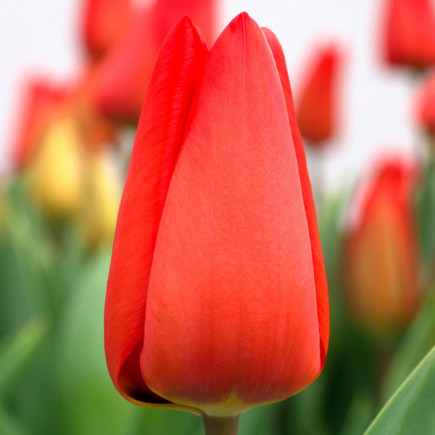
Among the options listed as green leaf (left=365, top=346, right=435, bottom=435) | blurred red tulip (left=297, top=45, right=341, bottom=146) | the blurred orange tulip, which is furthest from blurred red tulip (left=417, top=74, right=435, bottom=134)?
green leaf (left=365, top=346, right=435, bottom=435)

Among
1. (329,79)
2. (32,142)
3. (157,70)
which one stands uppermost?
(157,70)

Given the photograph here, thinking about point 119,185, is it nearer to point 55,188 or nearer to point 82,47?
point 55,188

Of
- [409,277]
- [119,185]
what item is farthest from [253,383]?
[119,185]

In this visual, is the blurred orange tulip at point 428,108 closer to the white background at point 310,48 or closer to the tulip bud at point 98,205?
the tulip bud at point 98,205

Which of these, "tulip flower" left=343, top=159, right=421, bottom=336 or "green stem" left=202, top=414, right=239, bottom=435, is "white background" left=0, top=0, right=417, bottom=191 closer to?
"tulip flower" left=343, top=159, right=421, bottom=336

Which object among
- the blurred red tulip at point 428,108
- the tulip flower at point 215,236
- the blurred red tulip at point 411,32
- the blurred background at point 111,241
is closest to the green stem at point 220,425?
the tulip flower at point 215,236

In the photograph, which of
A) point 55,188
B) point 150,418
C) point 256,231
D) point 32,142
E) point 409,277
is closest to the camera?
point 256,231

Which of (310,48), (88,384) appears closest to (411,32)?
(88,384)
